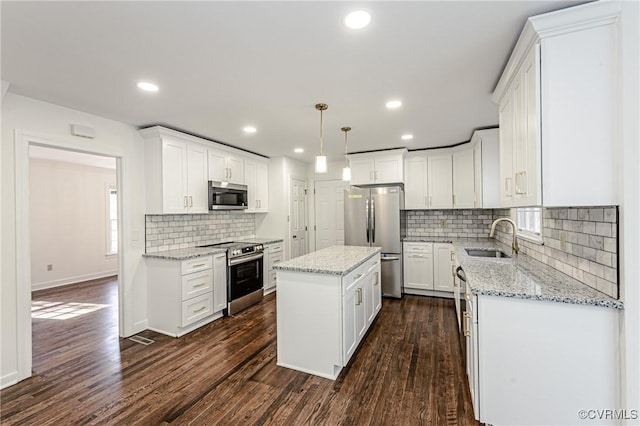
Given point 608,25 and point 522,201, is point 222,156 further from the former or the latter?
point 608,25

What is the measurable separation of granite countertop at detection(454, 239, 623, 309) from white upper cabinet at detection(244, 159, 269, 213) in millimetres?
3507

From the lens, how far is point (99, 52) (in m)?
1.90

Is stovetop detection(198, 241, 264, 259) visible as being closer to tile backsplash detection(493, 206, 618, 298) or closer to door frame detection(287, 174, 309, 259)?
door frame detection(287, 174, 309, 259)

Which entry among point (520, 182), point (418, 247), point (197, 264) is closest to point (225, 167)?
point (197, 264)

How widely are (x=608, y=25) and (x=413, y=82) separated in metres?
1.16

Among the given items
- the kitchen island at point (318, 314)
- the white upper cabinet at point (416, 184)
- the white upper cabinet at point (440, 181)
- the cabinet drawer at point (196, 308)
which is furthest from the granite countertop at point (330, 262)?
the white upper cabinet at point (440, 181)

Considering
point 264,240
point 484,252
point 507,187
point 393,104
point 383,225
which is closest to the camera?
point 507,187

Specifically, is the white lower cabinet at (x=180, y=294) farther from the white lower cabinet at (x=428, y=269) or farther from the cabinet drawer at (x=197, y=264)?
the white lower cabinet at (x=428, y=269)

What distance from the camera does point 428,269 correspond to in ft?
15.3

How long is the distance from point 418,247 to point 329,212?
1998mm

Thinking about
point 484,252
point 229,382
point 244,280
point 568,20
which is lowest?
point 229,382

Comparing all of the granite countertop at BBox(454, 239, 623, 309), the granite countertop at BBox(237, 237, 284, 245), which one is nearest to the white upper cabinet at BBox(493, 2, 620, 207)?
the granite countertop at BBox(454, 239, 623, 309)

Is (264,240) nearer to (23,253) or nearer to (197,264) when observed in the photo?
(197,264)

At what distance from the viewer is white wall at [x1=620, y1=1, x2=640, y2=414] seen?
4.51ft
